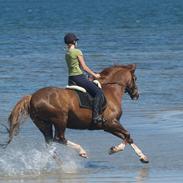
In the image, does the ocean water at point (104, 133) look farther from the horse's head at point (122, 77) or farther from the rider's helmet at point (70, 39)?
the rider's helmet at point (70, 39)

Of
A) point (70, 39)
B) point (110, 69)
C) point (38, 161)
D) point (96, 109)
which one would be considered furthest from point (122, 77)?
point (38, 161)

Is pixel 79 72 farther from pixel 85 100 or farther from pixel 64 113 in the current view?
pixel 64 113

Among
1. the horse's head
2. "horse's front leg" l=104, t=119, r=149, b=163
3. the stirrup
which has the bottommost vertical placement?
"horse's front leg" l=104, t=119, r=149, b=163

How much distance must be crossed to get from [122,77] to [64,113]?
1.62 m

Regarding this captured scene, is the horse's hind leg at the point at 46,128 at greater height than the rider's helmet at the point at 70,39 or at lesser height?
lesser

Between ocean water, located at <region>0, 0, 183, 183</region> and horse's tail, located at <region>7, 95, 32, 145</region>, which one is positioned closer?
ocean water, located at <region>0, 0, 183, 183</region>

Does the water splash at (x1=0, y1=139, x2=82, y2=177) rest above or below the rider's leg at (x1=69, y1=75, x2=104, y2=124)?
below

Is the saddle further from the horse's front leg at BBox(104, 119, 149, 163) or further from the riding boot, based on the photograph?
the horse's front leg at BBox(104, 119, 149, 163)

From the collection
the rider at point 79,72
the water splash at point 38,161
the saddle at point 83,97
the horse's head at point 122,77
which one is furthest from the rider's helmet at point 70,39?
the water splash at point 38,161

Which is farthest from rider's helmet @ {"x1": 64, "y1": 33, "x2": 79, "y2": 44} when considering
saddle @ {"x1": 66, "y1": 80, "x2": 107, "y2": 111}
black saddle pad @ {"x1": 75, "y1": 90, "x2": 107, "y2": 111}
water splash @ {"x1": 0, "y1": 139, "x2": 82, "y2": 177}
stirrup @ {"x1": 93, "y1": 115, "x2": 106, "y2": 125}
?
water splash @ {"x1": 0, "y1": 139, "x2": 82, "y2": 177}

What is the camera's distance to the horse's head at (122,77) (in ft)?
51.9

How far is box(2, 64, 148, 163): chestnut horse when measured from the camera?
1466 cm

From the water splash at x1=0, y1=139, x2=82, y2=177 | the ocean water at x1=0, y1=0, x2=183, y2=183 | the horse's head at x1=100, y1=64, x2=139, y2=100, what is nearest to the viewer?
the ocean water at x1=0, y1=0, x2=183, y2=183

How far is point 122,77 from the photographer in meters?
15.9
